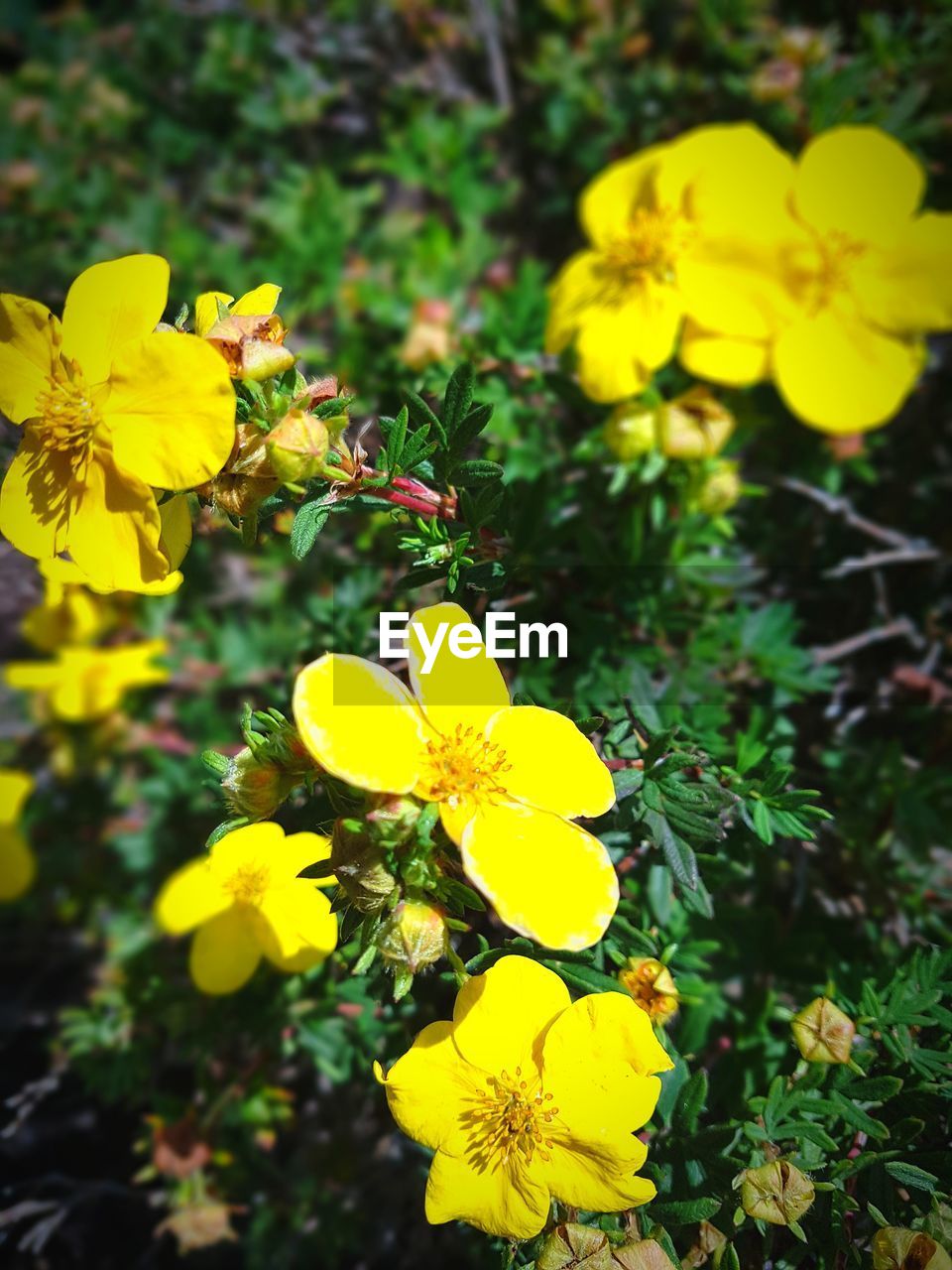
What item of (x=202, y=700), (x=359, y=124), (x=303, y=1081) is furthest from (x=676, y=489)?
(x=359, y=124)

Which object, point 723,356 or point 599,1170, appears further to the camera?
point 723,356

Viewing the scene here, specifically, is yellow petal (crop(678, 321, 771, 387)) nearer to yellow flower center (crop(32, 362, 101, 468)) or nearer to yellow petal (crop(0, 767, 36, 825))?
yellow flower center (crop(32, 362, 101, 468))

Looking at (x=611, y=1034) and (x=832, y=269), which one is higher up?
(x=832, y=269)

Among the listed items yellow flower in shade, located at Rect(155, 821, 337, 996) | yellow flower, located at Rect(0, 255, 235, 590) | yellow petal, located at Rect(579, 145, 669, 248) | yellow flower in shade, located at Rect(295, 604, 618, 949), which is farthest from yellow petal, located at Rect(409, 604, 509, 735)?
yellow petal, located at Rect(579, 145, 669, 248)

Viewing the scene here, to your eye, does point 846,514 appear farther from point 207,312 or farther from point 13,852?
point 13,852

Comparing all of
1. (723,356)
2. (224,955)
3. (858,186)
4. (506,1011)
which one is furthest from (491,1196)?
(858,186)

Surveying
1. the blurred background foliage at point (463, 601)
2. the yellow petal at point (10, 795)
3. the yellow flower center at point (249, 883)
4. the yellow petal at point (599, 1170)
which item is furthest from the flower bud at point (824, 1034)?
the yellow petal at point (10, 795)
